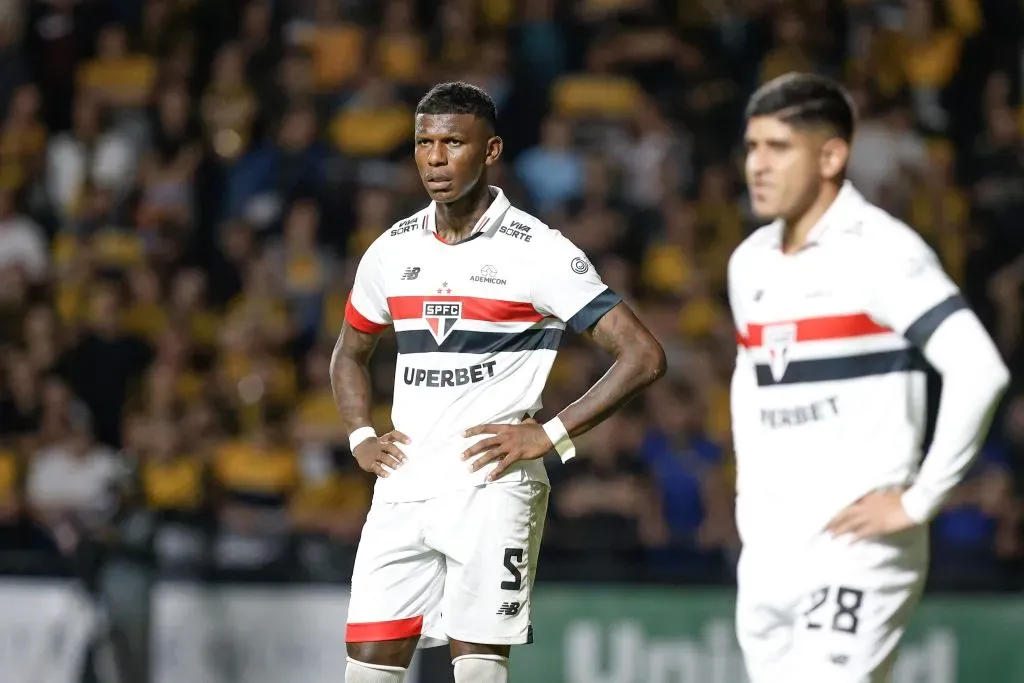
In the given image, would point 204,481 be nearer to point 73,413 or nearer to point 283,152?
point 73,413

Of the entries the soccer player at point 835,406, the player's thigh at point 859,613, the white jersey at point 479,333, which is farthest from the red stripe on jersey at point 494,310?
the player's thigh at point 859,613

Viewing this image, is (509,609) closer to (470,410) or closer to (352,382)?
(470,410)

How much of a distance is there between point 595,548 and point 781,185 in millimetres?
4079

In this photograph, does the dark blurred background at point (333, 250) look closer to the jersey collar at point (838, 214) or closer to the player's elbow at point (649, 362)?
the player's elbow at point (649, 362)

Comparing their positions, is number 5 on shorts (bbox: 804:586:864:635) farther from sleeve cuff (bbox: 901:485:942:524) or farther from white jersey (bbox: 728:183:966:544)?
sleeve cuff (bbox: 901:485:942:524)

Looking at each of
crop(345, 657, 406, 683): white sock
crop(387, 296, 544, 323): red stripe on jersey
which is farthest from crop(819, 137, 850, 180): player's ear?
crop(345, 657, 406, 683): white sock

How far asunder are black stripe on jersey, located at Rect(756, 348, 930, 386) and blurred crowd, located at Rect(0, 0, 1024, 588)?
4278 mm

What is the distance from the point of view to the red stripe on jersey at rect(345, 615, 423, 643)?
17.9ft

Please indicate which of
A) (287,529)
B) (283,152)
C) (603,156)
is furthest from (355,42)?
(287,529)

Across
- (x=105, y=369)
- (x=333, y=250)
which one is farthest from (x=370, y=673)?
(x=333, y=250)

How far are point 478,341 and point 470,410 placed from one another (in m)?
0.24

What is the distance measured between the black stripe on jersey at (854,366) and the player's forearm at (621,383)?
0.52 meters

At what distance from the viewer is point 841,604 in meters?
4.73

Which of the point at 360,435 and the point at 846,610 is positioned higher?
the point at 360,435
